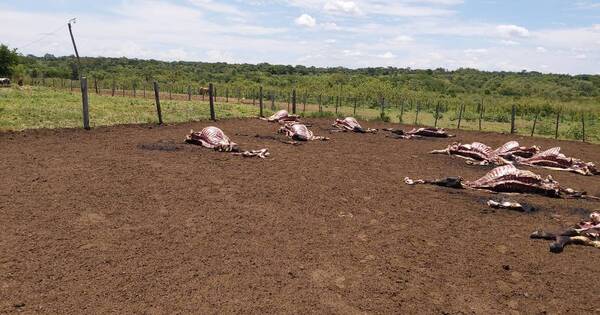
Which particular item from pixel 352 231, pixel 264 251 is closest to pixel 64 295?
pixel 264 251

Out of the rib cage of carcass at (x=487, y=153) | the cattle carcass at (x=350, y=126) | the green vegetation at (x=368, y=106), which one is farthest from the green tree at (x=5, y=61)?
the rib cage of carcass at (x=487, y=153)

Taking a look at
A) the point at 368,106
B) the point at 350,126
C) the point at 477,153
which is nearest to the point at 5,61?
the point at 368,106

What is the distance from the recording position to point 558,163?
1263 cm

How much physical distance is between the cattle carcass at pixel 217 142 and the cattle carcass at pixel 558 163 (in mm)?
7141

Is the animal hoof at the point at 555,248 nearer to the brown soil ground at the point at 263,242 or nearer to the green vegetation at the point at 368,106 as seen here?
the brown soil ground at the point at 263,242

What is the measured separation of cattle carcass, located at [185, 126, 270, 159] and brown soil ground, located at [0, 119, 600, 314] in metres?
0.99

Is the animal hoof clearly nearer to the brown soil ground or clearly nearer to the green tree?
the brown soil ground

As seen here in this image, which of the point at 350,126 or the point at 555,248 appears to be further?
the point at 350,126

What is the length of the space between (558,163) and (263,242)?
9.72m

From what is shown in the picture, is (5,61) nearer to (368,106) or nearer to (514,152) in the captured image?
(368,106)

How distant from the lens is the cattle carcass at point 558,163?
12152mm

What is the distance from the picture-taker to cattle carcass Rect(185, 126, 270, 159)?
40.0ft

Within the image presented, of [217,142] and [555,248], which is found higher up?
[217,142]

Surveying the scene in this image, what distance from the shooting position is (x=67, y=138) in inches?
513
